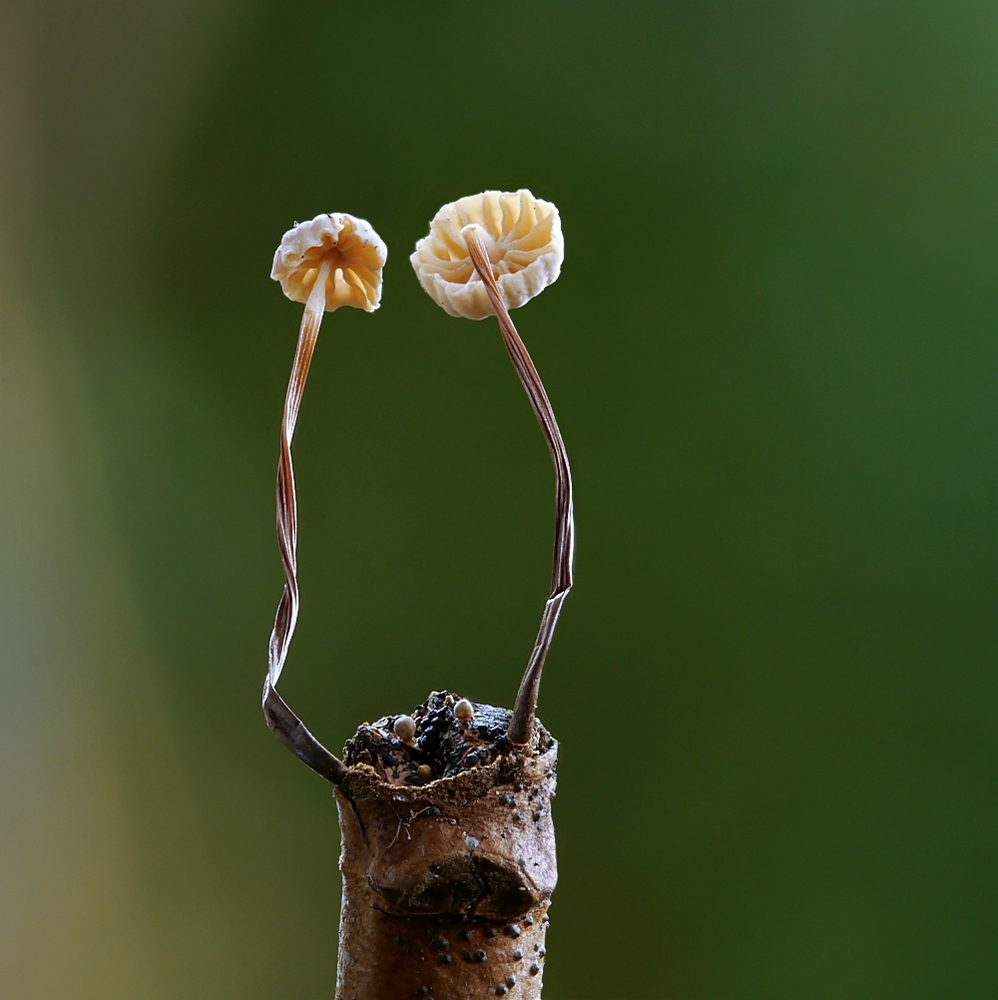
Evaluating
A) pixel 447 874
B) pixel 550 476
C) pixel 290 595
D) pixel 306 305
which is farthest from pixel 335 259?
pixel 550 476

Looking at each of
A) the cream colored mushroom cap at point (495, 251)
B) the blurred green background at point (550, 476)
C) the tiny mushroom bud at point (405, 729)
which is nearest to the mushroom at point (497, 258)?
the cream colored mushroom cap at point (495, 251)

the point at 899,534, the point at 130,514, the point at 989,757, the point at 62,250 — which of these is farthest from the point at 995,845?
the point at 62,250

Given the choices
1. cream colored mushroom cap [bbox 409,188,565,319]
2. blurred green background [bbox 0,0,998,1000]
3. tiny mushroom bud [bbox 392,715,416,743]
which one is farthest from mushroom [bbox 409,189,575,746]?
blurred green background [bbox 0,0,998,1000]

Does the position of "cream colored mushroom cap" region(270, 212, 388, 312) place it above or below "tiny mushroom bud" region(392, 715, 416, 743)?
above

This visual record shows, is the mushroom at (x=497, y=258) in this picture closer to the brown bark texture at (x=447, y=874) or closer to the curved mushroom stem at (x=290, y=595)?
the curved mushroom stem at (x=290, y=595)

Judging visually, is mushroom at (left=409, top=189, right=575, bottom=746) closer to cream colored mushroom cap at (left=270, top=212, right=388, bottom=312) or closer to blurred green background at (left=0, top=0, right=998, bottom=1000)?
cream colored mushroom cap at (left=270, top=212, right=388, bottom=312)
